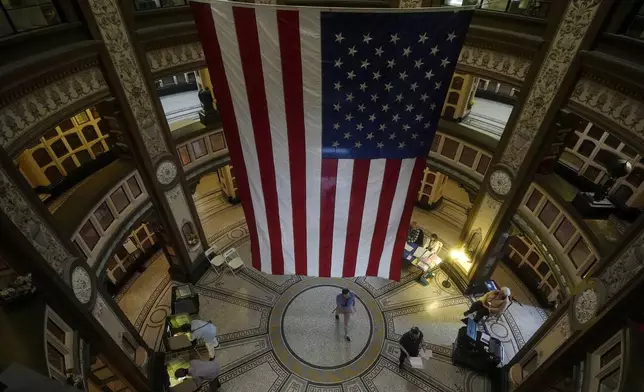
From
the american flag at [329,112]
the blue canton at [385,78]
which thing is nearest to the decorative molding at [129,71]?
the american flag at [329,112]

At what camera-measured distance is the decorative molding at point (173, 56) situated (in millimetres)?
8172

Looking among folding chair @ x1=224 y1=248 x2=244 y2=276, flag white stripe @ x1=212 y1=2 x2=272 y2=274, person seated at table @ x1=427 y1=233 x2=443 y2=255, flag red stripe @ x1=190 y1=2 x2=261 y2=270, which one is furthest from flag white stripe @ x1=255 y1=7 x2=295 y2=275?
person seated at table @ x1=427 y1=233 x2=443 y2=255

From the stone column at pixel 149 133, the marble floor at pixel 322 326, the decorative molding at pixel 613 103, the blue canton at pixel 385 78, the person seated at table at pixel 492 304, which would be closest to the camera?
the blue canton at pixel 385 78

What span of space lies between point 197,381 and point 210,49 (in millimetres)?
8060

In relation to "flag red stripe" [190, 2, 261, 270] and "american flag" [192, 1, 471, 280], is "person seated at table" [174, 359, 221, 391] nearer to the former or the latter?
"american flag" [192, 1, 471, 280]

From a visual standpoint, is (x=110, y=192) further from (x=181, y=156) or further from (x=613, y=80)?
(x=613, y=80)

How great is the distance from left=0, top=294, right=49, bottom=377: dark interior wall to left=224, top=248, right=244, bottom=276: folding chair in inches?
263

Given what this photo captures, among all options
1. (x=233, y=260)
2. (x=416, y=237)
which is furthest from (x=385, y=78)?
(x=233, y=260)

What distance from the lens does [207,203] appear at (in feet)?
49.6

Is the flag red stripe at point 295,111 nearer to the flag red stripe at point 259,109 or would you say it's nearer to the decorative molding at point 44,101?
Answer: the flag red stripe at point 259,109

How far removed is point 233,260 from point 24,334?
24.1 feet

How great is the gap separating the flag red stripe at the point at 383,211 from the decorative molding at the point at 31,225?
5860mm

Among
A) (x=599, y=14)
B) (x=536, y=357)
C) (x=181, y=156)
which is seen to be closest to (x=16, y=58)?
(x=181, y=156)

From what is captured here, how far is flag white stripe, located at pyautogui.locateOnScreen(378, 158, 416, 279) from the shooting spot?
5641mm
